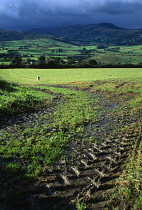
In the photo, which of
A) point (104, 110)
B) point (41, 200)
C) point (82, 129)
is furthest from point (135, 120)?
point (41, 200)

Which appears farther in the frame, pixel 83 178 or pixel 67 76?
pixel 67 76

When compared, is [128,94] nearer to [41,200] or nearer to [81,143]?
[81,143]

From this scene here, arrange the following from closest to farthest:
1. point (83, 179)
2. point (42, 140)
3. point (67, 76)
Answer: point (83, 179) → point (42, 140) → point (67, 76)

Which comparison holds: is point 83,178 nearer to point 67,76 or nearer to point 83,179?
point 83,179

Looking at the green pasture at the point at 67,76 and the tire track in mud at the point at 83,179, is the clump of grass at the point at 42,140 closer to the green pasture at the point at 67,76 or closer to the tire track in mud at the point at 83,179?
the tire track in mud at the point at 83,179

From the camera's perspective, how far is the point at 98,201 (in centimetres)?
578

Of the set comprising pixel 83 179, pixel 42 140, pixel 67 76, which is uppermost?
pixel 67 76

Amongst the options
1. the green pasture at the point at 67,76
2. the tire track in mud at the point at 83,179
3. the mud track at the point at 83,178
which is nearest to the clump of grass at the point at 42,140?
the mud track at the point at 83,178

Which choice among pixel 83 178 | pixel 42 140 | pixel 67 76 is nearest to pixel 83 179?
pixel 83 178

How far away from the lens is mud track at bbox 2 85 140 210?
573 centimetres

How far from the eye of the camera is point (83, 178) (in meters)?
6.95

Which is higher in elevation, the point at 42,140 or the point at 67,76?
the point at 67,76

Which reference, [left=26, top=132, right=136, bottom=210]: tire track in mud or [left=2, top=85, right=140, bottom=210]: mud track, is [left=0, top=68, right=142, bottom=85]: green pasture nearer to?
[left=2, top=85, right=140, bottom=210]: mud track

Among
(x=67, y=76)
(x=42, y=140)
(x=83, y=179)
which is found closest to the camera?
(x=83, y=179)
